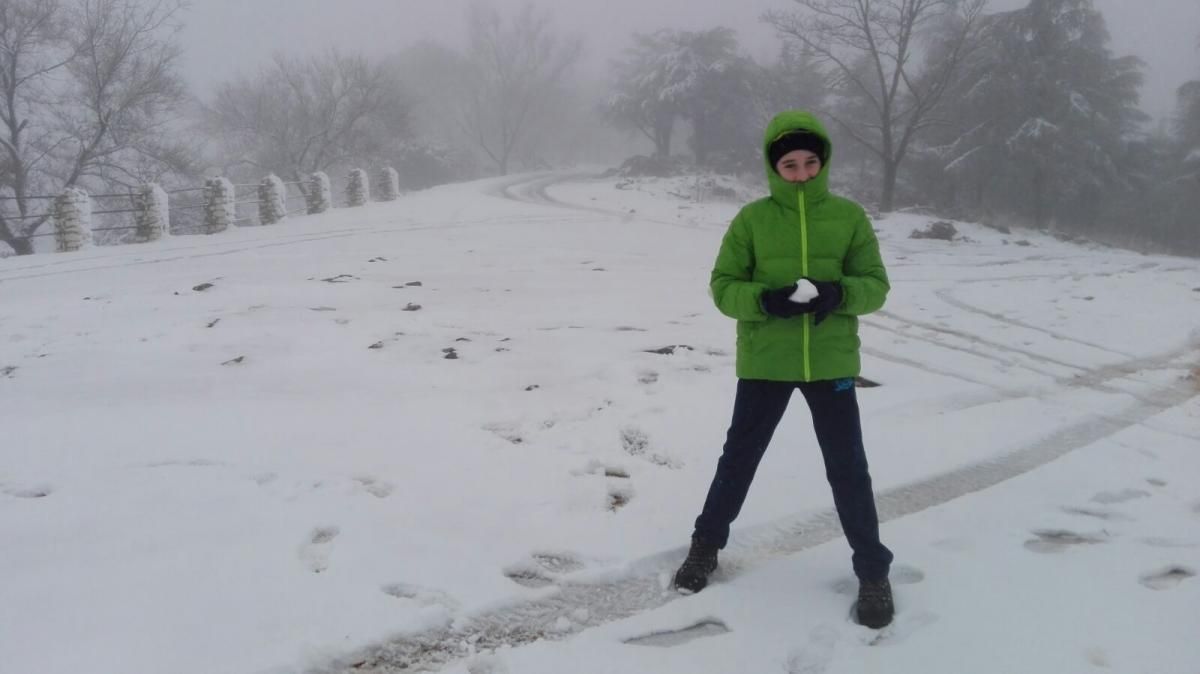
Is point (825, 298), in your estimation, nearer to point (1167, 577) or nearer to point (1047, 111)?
point (1167, 577)

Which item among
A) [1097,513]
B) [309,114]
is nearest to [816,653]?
[1097,513]

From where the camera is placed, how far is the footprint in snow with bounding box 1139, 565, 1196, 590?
9.10ft

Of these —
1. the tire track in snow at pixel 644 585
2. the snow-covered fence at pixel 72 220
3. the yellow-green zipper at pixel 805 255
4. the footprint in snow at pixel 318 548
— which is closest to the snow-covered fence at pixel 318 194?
the snow-covered fence at pixel 72 220

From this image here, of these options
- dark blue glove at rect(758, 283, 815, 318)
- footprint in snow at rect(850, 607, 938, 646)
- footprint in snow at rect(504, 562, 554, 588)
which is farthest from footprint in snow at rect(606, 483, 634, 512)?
dark blue glove at rect(758, 283, 815, 318)

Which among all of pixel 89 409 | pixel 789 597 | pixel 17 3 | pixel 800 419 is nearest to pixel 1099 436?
pixel 800 419

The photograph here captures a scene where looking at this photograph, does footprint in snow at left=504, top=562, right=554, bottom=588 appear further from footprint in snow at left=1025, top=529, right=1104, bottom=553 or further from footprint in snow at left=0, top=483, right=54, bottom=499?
footprint in snow at left=0, top=483, right=54, bottom=499

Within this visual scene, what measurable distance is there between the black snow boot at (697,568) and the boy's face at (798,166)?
149 cm

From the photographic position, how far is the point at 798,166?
2.44m

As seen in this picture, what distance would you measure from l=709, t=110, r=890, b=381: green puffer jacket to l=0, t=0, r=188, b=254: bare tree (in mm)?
25213

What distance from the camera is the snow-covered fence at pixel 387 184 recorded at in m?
23.7

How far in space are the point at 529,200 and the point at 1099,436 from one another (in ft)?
67.7

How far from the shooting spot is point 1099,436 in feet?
15.2

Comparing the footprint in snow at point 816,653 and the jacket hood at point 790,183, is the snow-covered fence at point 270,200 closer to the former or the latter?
the jacket hood at point 790,183

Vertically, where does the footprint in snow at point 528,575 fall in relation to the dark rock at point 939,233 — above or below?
below
